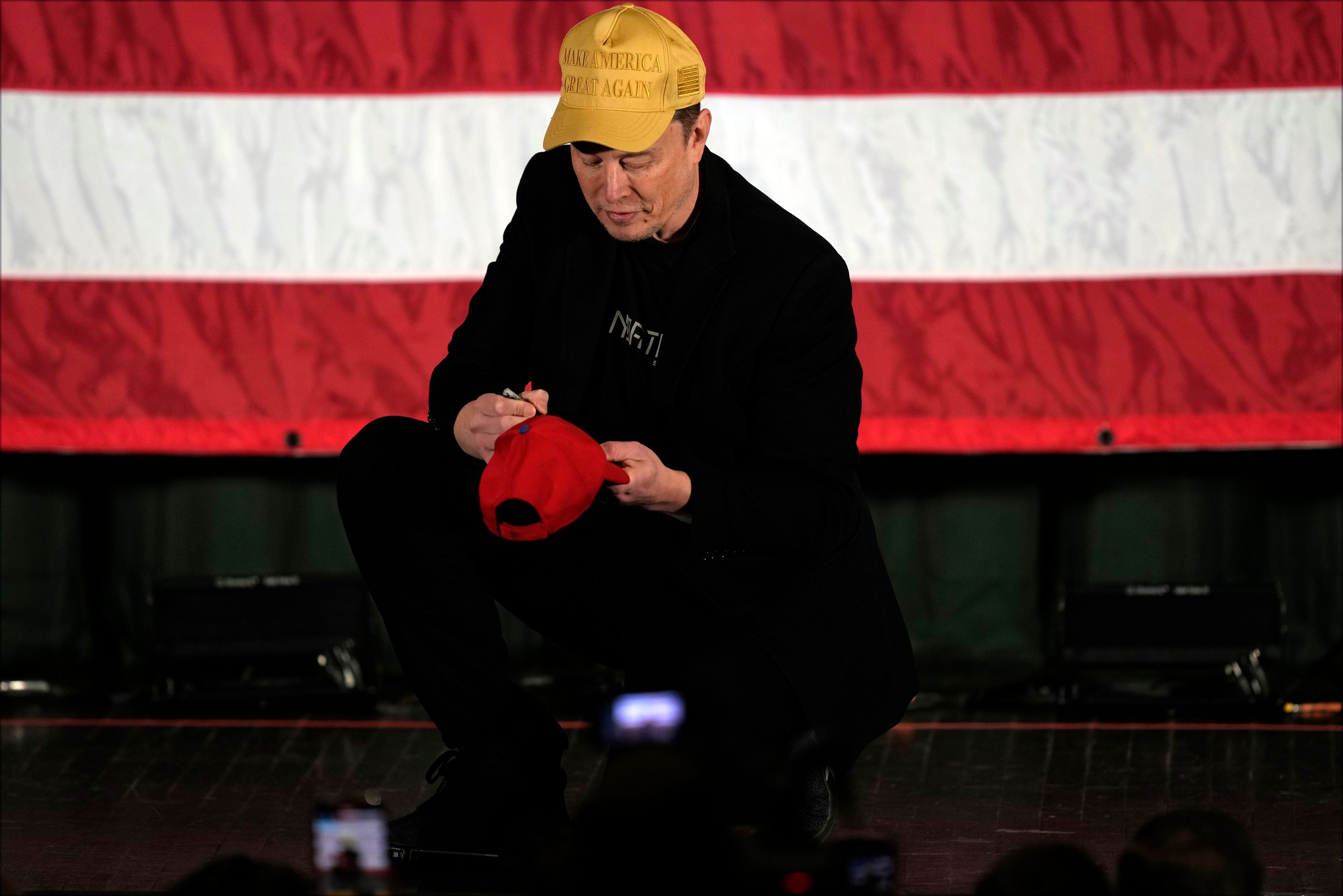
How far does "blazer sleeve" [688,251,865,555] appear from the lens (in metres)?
1.80

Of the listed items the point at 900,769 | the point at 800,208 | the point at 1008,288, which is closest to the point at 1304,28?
the point at 1008,288

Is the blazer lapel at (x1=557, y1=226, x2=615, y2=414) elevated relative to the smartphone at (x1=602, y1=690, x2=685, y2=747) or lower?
elevated

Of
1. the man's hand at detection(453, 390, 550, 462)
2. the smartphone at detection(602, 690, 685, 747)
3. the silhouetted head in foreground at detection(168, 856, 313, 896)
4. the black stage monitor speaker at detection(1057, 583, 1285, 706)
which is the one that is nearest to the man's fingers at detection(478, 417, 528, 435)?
the man's hand at detection(453, 390, 550, 462)

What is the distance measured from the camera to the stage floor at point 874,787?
2043 millimetres

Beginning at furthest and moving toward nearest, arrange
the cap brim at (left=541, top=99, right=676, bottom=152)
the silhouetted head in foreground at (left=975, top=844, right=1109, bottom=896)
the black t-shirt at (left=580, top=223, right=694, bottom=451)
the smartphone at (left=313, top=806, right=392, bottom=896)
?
the black t-shirt at (left=580, top=223, right=694, bottom=451), the cap brim at (left=541, top=99, right=676, bottom=152), the smartphone at (left=313, top=806, right=392, bottom=896), the silhouetted head in foreground at (left=975, top=844, right=1109, bottom=896)

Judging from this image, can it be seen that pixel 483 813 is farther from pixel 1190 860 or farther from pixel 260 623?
pixel 260 623

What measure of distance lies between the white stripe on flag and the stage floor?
2.28 feet

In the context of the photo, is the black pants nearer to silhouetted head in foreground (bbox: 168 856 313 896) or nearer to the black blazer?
the black blazer

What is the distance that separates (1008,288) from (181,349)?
1.28m

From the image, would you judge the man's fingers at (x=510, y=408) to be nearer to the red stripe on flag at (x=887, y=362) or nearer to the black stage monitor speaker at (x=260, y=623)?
the red stripe on flag at (x=887, y=362)

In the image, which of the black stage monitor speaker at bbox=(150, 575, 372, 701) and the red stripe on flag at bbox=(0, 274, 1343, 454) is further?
the black stage monitor speaker at bbox=(150, 575, 372, 701)

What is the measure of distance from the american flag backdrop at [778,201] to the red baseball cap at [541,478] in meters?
1.10

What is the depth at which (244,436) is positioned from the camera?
2.71 metres

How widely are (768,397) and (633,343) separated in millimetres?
166
